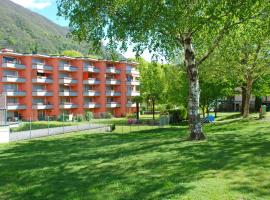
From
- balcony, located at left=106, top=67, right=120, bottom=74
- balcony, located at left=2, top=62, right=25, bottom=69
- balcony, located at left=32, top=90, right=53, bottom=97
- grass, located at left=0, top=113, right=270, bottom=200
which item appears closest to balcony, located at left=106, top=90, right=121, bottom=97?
balcony, located at left=106, top=67, right=120, bottom=74

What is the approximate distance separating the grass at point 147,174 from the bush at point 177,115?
122ft

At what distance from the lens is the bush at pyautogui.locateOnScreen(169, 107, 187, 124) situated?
53634 mm

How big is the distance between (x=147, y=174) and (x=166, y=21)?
6.90m

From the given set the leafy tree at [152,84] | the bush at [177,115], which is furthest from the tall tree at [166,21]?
the leafy tree at [152,84]

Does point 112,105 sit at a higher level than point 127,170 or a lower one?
higher

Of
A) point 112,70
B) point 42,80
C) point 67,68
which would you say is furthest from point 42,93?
point 112,70

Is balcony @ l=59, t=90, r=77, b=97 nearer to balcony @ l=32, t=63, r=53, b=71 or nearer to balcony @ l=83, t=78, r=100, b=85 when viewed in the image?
balcony @ l=83, t=78, r=100, b=85

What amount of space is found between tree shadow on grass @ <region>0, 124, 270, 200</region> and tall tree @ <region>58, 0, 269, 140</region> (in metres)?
4.17

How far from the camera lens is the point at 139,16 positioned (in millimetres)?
16031

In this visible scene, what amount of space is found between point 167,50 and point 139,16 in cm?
358

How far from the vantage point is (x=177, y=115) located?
179 ft

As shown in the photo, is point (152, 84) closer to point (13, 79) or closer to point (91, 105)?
point (91, 105)

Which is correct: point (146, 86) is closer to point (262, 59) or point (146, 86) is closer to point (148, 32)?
point (262, 59)

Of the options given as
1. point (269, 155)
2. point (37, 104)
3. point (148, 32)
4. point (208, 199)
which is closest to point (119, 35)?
point (148, 32)
